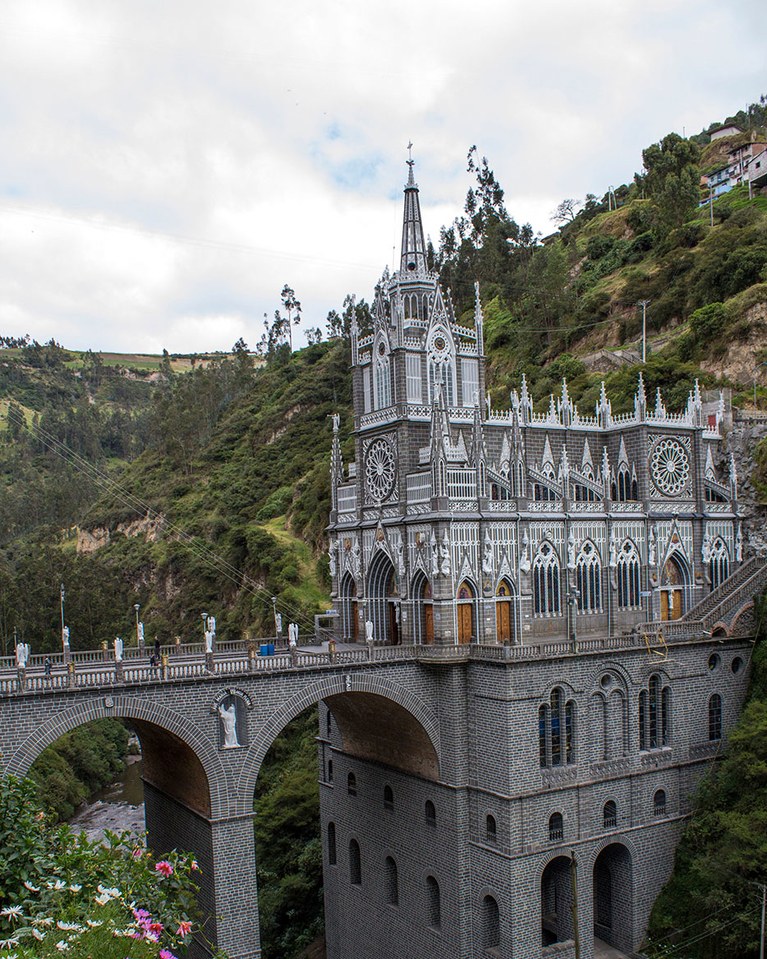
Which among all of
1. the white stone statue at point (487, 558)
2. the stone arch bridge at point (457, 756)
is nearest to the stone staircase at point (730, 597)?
the stone arch bridge at point (457, 756)

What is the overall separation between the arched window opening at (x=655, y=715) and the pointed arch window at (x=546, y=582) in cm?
492

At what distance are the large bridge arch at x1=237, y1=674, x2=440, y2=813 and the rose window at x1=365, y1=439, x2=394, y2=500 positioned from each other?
8.31m

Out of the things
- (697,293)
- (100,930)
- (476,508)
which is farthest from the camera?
(697,293)

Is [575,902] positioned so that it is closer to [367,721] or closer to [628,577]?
[367,721]

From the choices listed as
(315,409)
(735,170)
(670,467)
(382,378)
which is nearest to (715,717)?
(670,467)

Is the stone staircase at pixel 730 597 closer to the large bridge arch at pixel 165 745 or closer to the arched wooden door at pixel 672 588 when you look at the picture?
the arched wooden door at pixel 672 588

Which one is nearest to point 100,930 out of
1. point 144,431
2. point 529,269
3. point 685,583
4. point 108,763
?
point 685,583

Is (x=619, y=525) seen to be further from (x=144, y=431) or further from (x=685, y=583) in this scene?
(x=144, y=431)

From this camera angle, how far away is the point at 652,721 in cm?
3525

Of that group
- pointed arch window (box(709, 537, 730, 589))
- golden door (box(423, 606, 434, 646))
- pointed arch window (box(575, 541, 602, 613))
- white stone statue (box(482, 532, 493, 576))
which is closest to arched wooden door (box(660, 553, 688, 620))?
pointed arch window (box(709, 537, 730, 589))

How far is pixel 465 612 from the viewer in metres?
33.5

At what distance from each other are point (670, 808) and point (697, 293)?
4016 centimetres

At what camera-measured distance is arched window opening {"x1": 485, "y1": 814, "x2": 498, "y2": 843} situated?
102 ft

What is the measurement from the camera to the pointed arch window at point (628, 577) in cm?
3738
